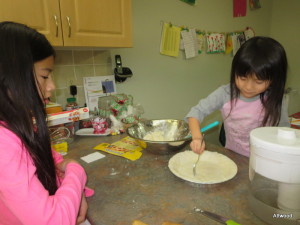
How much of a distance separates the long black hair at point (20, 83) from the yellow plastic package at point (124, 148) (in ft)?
1.48

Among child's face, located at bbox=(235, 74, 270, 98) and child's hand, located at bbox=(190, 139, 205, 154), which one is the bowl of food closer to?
child's hand, located at bbox=(190, 139, 205, 154)

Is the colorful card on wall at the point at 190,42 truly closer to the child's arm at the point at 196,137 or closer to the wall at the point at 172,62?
the wall at the point at 172,62

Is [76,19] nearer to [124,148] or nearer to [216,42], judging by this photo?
[124,148]

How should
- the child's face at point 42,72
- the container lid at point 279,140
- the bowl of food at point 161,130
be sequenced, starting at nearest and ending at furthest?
the container lid at point 279,140, the child's face at point 42,72, the bowl of food at point 161,130

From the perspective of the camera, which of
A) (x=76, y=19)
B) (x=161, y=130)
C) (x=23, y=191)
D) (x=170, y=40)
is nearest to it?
(x=23, y=191)

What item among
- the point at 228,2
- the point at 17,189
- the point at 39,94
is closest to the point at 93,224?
the point at 17,189

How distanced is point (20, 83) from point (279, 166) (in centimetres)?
64

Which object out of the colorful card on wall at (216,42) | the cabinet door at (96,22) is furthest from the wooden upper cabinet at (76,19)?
the colorful card on wall at (216,42)

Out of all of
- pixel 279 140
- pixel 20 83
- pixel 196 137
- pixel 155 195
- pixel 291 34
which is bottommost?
pixel 155 195

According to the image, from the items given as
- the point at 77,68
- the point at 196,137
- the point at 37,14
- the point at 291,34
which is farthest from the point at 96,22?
the point at 291,34

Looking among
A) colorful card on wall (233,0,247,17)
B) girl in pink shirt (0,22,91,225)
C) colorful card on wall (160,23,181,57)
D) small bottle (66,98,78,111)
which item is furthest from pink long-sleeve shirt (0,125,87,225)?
colorful card on wall (233,0,247,17)

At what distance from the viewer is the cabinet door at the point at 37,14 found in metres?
0.84

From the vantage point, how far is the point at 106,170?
0.88 metres

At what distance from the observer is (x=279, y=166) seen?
50 centimetres
